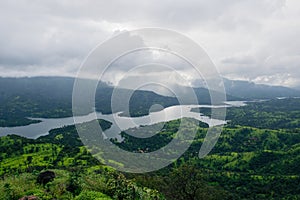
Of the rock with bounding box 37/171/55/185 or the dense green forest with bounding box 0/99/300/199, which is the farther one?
the rock with bounding box 37/171/55/185

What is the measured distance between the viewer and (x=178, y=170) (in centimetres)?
2373

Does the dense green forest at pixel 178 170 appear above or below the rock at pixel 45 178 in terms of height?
below

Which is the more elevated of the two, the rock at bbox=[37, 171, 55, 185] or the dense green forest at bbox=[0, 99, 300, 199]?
the rock at bbox=[37, 171, 55, 185]

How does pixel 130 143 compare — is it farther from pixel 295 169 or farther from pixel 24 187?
pixel 24 187

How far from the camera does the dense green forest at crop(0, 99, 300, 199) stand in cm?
1518

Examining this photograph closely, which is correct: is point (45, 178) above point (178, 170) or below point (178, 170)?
above

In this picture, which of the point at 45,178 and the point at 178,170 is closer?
the point at 45,178

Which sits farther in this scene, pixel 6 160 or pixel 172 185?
pixel 6 160

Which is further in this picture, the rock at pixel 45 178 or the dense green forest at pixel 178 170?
the rock at pixel 45 178

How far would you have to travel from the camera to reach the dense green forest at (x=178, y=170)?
49.8ft

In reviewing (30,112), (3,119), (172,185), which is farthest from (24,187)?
(30,112)

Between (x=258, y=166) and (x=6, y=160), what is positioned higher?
(x=6, y=160)

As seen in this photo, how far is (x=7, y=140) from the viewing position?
72.9m

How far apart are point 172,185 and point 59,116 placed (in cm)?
15485
